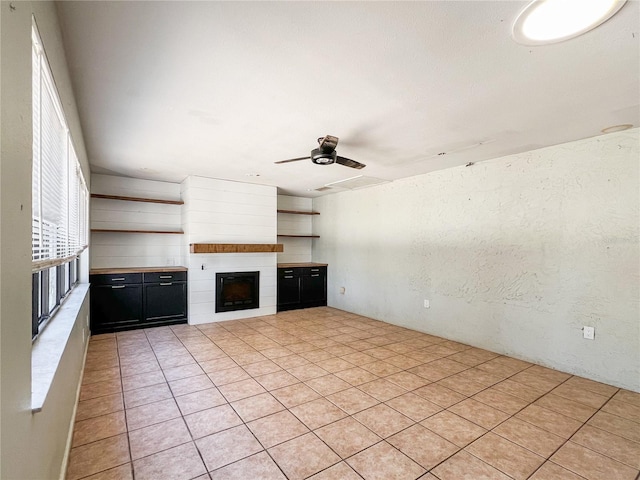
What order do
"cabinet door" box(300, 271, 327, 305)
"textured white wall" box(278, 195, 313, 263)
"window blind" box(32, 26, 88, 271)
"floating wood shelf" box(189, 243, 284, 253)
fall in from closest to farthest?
"window blind" box(32, 26, 88, 271) → "floating wood shelf" box(189, 243, 284, 253) → "cabinet door" box(300, 271, 327, 305) → "textured white wall" box(278, 195, 313, 263)

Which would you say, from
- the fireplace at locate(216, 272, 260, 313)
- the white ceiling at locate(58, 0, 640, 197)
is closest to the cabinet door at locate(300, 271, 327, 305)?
the fireplace at locate(216, 272, 260, 313)

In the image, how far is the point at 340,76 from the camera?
6.69 feet

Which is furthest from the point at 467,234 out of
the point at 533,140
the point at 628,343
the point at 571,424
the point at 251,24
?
the point at 251,24

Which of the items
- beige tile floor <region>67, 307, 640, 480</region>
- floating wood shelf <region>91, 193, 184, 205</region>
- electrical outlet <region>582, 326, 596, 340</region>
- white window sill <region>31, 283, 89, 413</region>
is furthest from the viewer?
floating wood shelf <region>91, 193, 184, 205</region>

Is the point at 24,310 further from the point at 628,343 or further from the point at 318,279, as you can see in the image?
the point at 318,279

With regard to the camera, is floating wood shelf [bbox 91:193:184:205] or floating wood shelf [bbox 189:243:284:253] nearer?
floating wood shelf [bbox 91:193:184:205]

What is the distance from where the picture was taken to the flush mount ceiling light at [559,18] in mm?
1438

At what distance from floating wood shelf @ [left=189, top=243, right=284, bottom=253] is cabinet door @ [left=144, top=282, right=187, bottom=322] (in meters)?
0.70

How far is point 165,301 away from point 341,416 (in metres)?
3.68

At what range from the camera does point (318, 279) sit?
266 inches

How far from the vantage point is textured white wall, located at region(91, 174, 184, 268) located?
5.04 meters

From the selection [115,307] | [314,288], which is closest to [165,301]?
[115,307]

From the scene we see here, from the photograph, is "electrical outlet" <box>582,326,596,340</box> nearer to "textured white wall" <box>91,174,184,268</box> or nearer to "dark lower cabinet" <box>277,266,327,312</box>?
"dark lower cabinet" <box>277,266,327,312</box>

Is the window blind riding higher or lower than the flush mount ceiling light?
lower
